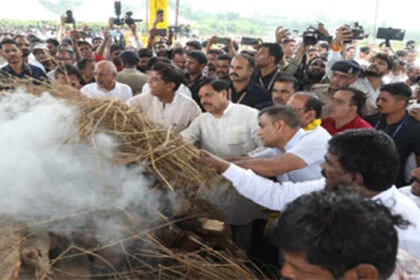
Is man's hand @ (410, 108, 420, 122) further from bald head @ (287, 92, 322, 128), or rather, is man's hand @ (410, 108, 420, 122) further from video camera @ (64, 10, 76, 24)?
video camera @ (64, 10, 76, 24)

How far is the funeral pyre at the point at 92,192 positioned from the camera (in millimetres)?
1874

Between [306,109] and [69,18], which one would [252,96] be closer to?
[306,109]

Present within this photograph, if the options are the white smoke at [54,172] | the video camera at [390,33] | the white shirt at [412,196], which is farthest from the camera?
the video camera at [390,33]

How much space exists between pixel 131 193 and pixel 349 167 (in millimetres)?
1075

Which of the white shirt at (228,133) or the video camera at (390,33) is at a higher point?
the video camera at (390,33)

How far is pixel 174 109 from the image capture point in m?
3.86

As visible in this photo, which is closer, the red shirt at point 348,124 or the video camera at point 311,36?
the red shirt at point 348,124

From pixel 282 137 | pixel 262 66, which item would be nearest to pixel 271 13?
pixel 262 66

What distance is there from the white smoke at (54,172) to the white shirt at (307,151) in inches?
44.9

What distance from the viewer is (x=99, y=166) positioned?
1896 millimetres

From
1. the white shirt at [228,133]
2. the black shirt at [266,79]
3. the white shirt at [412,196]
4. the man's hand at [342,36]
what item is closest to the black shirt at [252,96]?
the black shirt at [266,79]

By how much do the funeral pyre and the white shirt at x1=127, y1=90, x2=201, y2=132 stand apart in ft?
5.38

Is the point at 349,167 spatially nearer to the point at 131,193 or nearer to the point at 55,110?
the point at 131,193

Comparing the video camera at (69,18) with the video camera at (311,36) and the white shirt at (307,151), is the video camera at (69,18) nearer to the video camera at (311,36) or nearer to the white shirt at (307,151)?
the video camera at (311,36)
